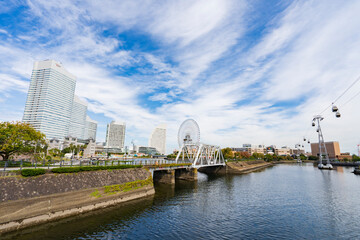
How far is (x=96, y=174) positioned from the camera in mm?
34344

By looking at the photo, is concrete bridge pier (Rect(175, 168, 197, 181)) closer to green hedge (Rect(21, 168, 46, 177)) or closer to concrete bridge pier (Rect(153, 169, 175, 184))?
concrete bridge pier (Rect(153, 169, 175, 184))

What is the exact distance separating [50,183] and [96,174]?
825 centimetres

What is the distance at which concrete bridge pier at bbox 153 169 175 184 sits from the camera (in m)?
57.8

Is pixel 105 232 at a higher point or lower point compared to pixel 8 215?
lower

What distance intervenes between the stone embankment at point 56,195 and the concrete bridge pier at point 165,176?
20158mm

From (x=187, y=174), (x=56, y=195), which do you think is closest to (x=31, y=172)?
(x=56, y=195)

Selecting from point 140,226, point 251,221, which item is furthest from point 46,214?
point 251,221

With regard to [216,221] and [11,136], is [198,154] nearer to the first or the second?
[216,221]

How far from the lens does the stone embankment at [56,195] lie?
22.0 metres

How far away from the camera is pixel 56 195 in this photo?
26.1m

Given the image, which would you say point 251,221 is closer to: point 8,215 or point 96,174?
point 96,174

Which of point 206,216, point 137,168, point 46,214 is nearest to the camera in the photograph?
point 46,214

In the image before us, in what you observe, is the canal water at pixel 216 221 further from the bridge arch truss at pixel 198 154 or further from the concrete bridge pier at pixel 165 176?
the bridge arch truss at pixel 198 154

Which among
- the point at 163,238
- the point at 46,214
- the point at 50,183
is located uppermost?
the point at 50,183
